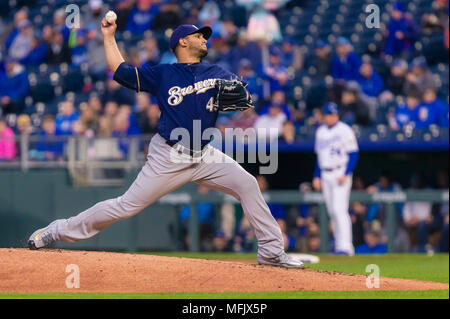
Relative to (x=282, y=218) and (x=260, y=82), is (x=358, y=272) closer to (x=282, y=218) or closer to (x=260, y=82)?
(x=282, y=218)

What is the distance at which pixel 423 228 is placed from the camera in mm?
11844

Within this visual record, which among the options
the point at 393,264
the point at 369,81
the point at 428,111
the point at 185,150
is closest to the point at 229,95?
the point at 185,150

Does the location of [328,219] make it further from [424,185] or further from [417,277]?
[417,277]

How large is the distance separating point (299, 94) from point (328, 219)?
96.8 inches

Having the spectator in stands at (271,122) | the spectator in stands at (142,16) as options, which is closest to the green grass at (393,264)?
the spectator in stands at (271,122)

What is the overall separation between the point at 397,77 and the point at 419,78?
65 cm

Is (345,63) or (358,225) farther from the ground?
(345,63)

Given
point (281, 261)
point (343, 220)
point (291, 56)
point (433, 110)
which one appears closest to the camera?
point (281, 261)

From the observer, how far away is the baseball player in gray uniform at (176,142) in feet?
20.9

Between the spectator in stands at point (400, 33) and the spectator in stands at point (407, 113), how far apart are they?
1.80 meters

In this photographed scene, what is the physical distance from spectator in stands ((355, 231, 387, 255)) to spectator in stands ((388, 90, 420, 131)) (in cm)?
149

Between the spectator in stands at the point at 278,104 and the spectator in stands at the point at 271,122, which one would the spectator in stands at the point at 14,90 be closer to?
the spectator in stands at the point at 278,104

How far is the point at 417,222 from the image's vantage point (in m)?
11.8

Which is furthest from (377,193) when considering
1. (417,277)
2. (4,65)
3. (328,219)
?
(4,65)
